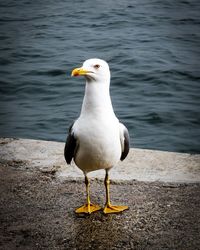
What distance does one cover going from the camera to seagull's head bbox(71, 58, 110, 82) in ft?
14.8

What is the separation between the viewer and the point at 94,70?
454 cm

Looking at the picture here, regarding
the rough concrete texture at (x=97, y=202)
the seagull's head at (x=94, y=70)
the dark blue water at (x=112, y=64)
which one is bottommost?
the dark blue water at (x=112, y=64)

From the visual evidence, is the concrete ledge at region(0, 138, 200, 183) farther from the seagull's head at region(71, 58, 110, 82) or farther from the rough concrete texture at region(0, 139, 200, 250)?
the seagull's head at region(71, 58, 110, 82)

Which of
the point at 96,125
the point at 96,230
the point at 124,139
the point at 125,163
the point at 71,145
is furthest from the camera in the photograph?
the point at 125,163

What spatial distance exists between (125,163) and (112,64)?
717cm

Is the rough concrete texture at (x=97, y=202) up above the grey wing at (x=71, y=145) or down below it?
below

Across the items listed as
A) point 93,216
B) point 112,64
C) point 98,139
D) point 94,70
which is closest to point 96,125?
point 98,139

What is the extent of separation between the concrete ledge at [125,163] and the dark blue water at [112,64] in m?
2.72

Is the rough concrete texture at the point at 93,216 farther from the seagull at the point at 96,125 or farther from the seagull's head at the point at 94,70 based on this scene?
the seagull's head at the point at 94,70

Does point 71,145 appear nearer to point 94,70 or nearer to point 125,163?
point 94,70

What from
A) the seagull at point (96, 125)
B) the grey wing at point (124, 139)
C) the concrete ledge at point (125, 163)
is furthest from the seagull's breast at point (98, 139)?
the concrete ledge at point (125, 163)

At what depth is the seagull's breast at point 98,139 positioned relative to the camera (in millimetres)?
4535

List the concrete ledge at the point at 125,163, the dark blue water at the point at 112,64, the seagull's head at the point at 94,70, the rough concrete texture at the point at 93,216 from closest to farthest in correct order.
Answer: the rough concrete texture at the point at 93,216 → the seagull's head at the point at 94,70 → the concrete ledge at the point at 125,163 → the dark blue water at the point at 112,64

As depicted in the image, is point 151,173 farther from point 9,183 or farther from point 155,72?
point 155,72
